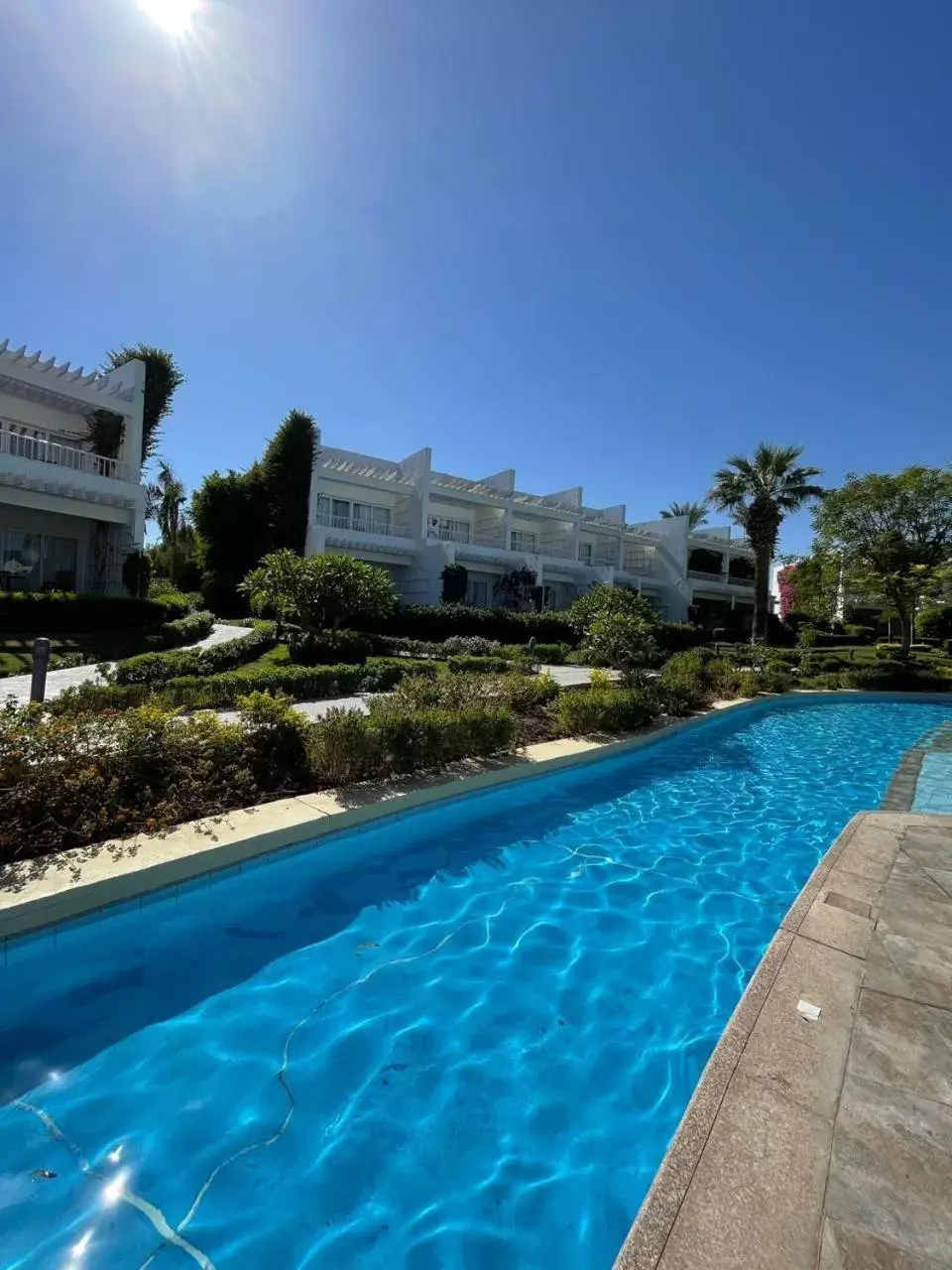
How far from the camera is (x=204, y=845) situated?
14.8ft

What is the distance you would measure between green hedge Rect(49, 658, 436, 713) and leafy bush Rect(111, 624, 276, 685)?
26 cm

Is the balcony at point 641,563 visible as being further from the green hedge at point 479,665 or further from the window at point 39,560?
the window at point 39,560

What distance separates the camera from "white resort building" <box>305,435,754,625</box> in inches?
1144

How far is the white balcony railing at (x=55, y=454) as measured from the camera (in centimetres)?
1748

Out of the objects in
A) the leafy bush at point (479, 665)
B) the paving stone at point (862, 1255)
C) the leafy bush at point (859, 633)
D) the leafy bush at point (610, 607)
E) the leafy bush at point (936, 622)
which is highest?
the leafy bush at point (936, 622)

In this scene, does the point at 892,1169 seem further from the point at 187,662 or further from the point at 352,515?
the point at 352,515

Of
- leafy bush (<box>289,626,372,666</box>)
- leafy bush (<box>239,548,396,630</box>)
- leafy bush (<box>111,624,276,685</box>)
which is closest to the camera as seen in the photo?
leafy bush (<box>111,624,276,685</box>)

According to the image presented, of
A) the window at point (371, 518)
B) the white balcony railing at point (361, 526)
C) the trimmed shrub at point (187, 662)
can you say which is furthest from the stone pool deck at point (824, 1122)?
the window at point (371, 518)

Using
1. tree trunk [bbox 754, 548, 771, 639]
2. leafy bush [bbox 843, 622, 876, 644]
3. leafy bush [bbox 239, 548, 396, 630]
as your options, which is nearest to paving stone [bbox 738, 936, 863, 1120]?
leafy bush [bbox 239, 548, 396, 630]

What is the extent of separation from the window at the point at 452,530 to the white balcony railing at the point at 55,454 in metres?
15.7

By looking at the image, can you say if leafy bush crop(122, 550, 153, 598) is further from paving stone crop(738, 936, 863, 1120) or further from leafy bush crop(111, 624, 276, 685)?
paving stone crop(738, 936, 863, 1120)

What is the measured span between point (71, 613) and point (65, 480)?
197 inches

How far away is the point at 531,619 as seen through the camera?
26016 mm

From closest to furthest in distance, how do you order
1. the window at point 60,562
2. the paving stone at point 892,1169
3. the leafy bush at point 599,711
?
the paving stone at point 892,1169, the leafy bush at point 599,711, the window at point 60,562
